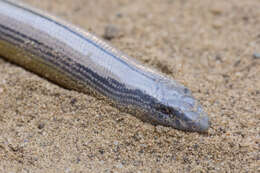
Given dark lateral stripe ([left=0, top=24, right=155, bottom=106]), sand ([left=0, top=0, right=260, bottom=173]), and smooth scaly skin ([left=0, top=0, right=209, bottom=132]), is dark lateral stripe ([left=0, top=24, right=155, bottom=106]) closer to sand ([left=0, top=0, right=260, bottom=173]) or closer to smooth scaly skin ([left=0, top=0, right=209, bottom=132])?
smooth scaly skin ([left=0, top=0, right=209, bottom=132])

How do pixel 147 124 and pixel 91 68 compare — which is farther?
pixel 91 68

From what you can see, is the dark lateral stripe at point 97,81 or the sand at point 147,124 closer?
the sand at point 147,124

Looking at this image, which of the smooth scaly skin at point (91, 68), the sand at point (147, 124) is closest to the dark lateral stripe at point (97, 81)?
the smooth scaly skin at point (91, 68)

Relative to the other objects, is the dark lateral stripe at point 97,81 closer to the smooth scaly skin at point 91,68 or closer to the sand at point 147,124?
the smooth scaly skin at point 91,68

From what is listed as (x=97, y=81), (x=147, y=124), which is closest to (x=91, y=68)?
(x=97, y=81)

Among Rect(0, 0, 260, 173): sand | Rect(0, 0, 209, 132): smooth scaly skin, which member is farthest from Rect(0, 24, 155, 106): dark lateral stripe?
Rect(0, 0, 260, 173): sand

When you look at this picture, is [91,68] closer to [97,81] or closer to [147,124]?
[97,81]

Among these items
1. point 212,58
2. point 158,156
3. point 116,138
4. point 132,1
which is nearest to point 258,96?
point 212,58
